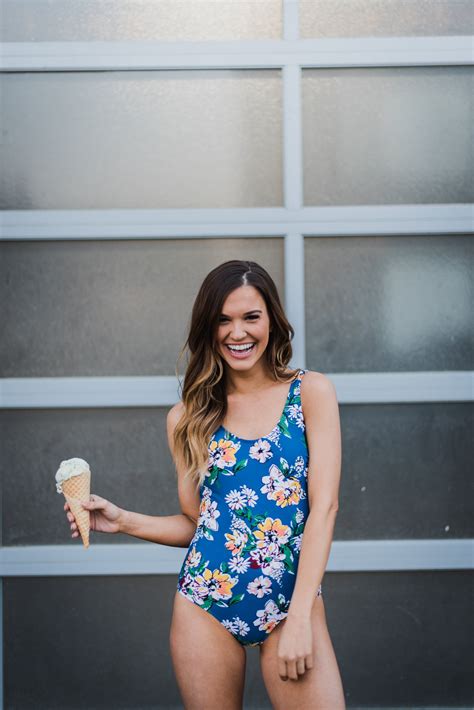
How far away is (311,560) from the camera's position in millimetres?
2143

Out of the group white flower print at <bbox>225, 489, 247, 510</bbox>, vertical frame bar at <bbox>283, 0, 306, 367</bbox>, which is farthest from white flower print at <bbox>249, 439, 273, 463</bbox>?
vertical frame bar at <bbox>283, 0, 306, 367</bbox>

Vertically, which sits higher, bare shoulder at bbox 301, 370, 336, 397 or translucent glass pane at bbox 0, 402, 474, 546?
bare shoulder at bbox 301, 370, 336, 397

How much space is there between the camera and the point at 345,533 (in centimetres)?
340

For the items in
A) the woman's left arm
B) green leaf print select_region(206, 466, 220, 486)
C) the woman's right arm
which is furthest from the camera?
the woman's right arm

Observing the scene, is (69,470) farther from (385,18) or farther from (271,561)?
(385,18)

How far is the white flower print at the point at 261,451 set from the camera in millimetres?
2285

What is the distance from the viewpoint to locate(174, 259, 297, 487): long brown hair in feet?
7.67

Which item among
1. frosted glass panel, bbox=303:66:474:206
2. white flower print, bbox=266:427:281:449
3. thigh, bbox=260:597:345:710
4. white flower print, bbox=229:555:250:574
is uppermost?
frosted glass panel, bbox=303:66:474:206

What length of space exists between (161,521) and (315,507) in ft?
1.84

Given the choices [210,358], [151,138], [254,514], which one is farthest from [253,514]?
[151,138]

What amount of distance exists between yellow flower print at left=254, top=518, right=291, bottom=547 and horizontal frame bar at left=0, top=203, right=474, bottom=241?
1.46 meters

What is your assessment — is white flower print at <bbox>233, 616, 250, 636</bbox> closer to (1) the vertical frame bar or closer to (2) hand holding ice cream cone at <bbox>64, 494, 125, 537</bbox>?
(2) hand holding ice cream cone at <bbox>64, 494, 125, 537</bbox>

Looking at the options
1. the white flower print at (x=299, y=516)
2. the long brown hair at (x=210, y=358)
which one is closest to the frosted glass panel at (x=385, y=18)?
the long brown hair at (x=210, y=358)

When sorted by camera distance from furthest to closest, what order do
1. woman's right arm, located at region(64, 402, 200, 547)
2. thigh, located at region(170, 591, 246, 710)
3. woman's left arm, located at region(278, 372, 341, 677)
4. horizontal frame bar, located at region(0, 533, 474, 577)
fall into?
horizontal frame bar, located at region(0, 533, 474, 577)
woman's right arm, located at region(64, 402, 200, 547)
thigh, located at region(170, 591, 246, 710)
woman's left arm, located at region(278, 372, 341, 677)
